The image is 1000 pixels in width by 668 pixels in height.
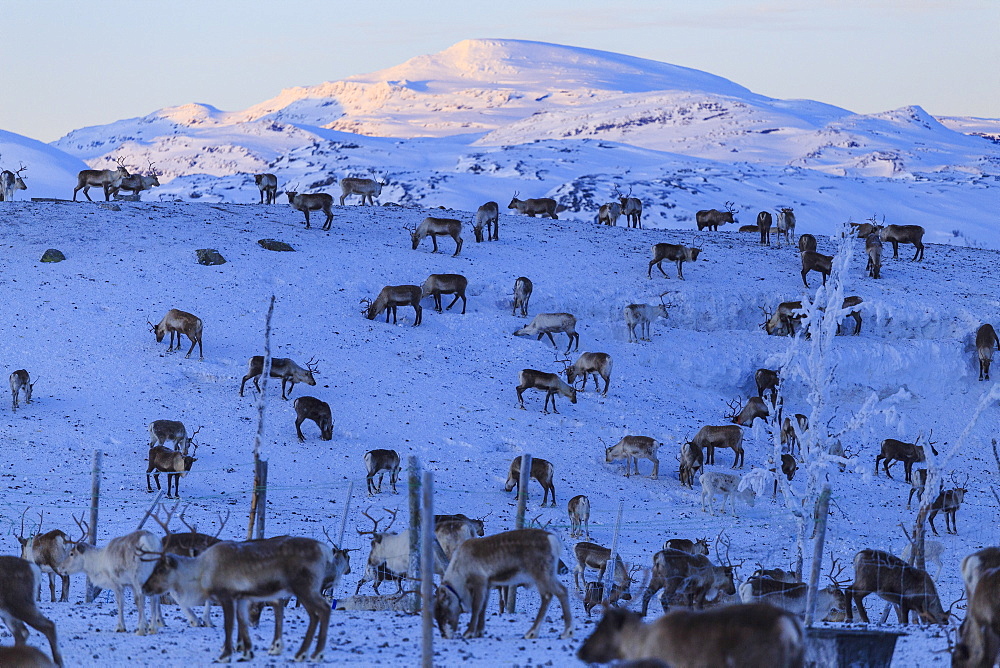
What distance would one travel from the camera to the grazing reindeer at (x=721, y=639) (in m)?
7.27

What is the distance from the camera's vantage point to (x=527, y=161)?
3282 inches

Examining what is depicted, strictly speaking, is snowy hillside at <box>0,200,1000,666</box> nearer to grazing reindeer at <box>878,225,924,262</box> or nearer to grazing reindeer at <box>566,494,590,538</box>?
grazing reindeer at <box>566,494,590,538</box>

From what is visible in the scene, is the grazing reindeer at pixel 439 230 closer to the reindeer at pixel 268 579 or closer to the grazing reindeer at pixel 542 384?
the grazing reindeer at pixel 542 384

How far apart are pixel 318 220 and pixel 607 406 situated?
601 inches

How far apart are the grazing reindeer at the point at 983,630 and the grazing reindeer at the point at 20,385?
18.5 m

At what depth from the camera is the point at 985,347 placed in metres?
→ 29.2

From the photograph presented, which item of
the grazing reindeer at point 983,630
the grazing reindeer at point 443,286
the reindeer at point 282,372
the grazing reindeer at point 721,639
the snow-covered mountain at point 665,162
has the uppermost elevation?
the snow-covered mountain at point 665,162

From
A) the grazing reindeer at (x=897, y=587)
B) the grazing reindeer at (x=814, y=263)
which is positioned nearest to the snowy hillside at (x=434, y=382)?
the grazing reindeer at (x=814, y=263)

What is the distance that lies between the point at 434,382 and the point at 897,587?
13.7 metres

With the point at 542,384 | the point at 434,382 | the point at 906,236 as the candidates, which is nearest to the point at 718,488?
the point at 542,384

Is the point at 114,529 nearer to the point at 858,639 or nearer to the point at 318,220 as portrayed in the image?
the point at 858,639

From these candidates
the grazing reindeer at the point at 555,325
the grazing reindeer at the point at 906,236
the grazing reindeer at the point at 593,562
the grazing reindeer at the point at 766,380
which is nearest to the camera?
the grazing reindeer at the point at 593,562

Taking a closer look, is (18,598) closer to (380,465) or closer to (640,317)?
(380,465)

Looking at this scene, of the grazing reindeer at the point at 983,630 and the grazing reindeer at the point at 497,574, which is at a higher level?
the grazing reindeer at the point at 983,630
